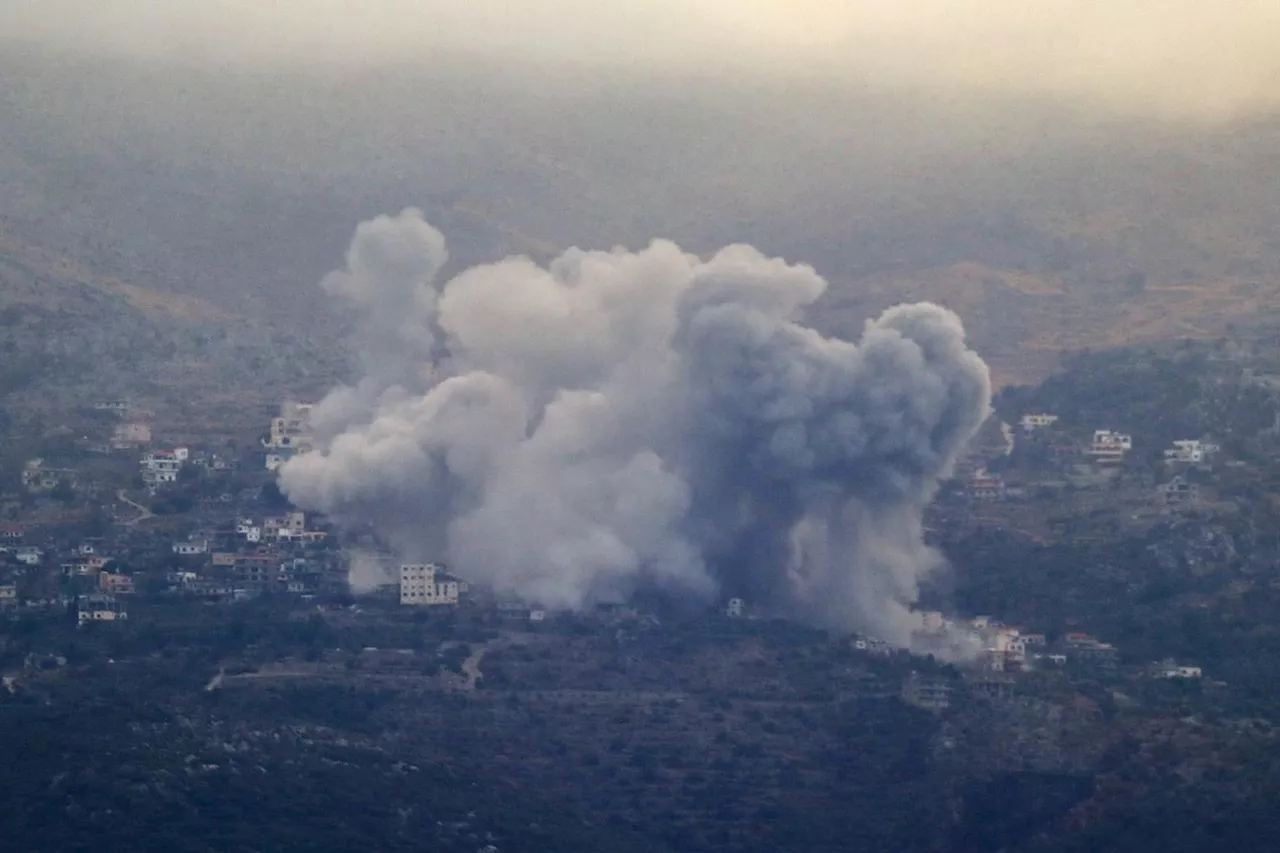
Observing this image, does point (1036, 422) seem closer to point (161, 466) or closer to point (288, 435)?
point (288, 435)

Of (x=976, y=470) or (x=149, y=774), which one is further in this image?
(x=976, y=470)

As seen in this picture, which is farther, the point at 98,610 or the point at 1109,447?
the point at 1109,447

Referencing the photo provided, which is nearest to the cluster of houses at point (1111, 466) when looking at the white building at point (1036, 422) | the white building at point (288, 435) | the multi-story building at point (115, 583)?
the white building at point (1036, 422)

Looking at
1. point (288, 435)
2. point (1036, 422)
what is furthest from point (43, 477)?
point (1036, 422)

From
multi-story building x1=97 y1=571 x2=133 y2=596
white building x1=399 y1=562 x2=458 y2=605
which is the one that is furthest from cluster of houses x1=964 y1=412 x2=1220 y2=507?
multi-story building x1=97 y1=571 x2=133 y2=596

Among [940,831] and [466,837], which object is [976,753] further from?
[466,837]

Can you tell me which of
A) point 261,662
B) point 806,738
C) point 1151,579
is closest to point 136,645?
point 261,662

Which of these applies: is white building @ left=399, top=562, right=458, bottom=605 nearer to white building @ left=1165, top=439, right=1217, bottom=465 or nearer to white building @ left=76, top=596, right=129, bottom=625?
white building @ left=76, top=596, right=129, bottom=625
